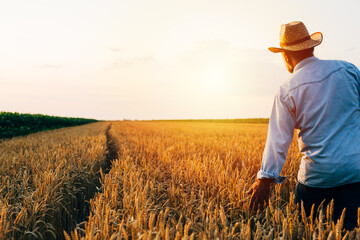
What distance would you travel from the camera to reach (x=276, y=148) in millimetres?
2037

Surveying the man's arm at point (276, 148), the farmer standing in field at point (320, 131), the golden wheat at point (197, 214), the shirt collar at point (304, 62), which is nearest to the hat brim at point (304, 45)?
the farmer standing in field at point (320, 131)

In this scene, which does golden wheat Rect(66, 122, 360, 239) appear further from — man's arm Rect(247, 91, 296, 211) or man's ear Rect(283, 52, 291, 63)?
man's ear Rect(283, 52, 291, 63)

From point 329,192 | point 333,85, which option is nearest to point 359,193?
point 329,192

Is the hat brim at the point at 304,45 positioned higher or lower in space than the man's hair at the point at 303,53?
higher

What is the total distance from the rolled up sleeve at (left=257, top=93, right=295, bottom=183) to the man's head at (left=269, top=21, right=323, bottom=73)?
47 cm

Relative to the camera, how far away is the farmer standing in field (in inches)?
76.0

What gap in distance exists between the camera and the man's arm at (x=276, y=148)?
2029mm

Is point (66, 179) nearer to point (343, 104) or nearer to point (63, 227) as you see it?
point (63, 227)

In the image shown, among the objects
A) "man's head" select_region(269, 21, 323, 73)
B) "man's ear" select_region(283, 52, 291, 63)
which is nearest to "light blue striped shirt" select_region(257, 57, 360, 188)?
"man's head" select_region(269, 21, 323, 73)

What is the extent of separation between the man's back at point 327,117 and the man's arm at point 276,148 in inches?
2.4

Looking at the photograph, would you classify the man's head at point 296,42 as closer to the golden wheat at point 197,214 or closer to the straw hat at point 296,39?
the straw hat at point 296,39

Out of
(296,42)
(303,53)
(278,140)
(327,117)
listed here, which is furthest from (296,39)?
(278,140)

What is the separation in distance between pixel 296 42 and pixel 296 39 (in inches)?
1.1

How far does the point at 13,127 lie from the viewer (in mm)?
16891
